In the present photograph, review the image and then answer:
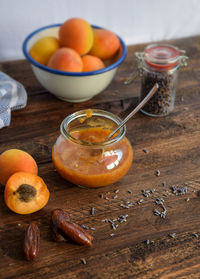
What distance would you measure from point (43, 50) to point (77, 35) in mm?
111

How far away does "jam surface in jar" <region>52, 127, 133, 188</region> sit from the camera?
803mm

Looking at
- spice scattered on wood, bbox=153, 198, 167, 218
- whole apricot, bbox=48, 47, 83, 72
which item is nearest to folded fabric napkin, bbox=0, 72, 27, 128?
whole apricot, bbox=48, 47, 83, 72

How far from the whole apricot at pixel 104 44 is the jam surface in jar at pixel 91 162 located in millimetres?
431

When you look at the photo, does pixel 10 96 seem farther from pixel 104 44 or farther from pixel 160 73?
pixel 160 73

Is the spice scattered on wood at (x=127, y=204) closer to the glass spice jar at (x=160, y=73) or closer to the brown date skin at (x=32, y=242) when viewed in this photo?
the brown date skin at (x=32, y=242)

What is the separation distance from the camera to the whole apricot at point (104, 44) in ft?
3.81

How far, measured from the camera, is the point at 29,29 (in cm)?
150

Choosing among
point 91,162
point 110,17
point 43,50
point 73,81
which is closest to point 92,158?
point 91,162

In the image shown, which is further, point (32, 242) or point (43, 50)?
point (43, 50)

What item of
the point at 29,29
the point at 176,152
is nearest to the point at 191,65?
the point at 176,152

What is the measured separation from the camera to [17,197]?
742 millimetres

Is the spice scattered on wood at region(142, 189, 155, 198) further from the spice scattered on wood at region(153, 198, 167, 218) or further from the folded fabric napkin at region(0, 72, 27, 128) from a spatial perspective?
the folded fabric napkin at region(0, 72, 27, 128)

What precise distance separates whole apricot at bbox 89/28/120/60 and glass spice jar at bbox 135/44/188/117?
0.11 meters

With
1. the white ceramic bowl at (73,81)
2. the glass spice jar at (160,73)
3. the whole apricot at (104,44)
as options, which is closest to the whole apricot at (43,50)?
the white ceramic bowl at (73,81)
